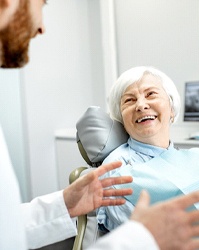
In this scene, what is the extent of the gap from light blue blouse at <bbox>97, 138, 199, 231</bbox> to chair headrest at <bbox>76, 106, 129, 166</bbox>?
0.05m

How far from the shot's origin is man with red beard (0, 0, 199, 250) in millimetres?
706

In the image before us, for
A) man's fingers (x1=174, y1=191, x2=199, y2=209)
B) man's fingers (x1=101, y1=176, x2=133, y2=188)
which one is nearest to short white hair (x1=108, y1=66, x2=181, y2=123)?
man's fingers (x1=101, y1=176, x2=133, y2=188)

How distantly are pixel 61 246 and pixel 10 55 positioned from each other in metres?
0.95

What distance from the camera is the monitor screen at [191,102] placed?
2.63m

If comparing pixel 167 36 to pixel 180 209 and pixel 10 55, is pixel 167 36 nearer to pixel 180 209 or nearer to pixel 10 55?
pixel 10 55

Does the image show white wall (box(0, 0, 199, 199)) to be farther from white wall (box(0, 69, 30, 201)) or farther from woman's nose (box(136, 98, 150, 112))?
woman's nose (box(136, 98, 150, 112))

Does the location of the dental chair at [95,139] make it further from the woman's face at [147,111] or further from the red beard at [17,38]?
the red beard at [17,38]

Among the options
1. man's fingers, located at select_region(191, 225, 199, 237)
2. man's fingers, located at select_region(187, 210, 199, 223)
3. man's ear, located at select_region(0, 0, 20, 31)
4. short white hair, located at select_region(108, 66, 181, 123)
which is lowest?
man's fingers, located at select_region(191, 225, 199, 237)

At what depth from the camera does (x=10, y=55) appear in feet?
3.47

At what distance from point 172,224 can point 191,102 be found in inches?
80.4

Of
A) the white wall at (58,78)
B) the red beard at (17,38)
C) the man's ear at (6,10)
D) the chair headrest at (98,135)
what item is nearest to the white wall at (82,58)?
the white wall at (58,78)

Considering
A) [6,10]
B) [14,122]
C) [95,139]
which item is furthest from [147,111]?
[14,122]

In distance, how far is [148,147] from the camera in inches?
A: 63.5

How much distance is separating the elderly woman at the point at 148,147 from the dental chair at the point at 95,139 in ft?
0.16
